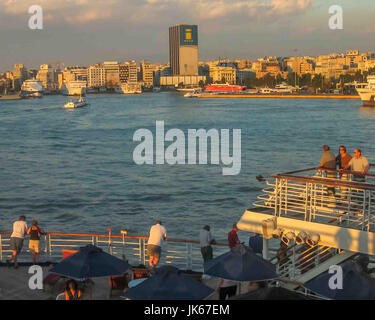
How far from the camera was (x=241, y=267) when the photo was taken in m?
7.07

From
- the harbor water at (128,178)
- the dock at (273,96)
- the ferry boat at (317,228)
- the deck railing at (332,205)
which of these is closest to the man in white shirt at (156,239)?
the ferry boat at (317,228)

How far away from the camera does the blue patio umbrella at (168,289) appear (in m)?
6.30

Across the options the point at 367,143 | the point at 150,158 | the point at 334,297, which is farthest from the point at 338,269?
the point at 367,143

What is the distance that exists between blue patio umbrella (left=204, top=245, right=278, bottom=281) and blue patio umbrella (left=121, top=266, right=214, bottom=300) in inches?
23.1

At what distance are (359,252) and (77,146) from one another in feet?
149

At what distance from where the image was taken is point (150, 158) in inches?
1710

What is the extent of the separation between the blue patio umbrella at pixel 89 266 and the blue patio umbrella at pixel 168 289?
128 centimetres

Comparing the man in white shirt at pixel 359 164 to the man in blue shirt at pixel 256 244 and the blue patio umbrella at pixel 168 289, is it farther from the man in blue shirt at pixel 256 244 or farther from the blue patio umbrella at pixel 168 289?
the blue patio umbrella at pixel 168 289

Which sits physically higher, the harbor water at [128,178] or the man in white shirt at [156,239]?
the man in white shirt at [156,239]

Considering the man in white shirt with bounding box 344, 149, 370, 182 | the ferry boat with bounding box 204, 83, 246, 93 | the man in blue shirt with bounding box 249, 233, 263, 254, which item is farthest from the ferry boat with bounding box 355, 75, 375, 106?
the man in blue shirt with bounding box 249, 233, 263, 254

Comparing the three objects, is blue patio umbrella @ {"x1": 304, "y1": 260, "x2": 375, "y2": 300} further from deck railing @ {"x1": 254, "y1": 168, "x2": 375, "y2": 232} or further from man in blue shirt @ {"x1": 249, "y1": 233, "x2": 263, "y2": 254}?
man in blue shirt @ {"x1": 249, "y1": 233, "x2": 263, "y2": 254}

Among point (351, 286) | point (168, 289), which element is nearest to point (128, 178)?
point (168, 289)
